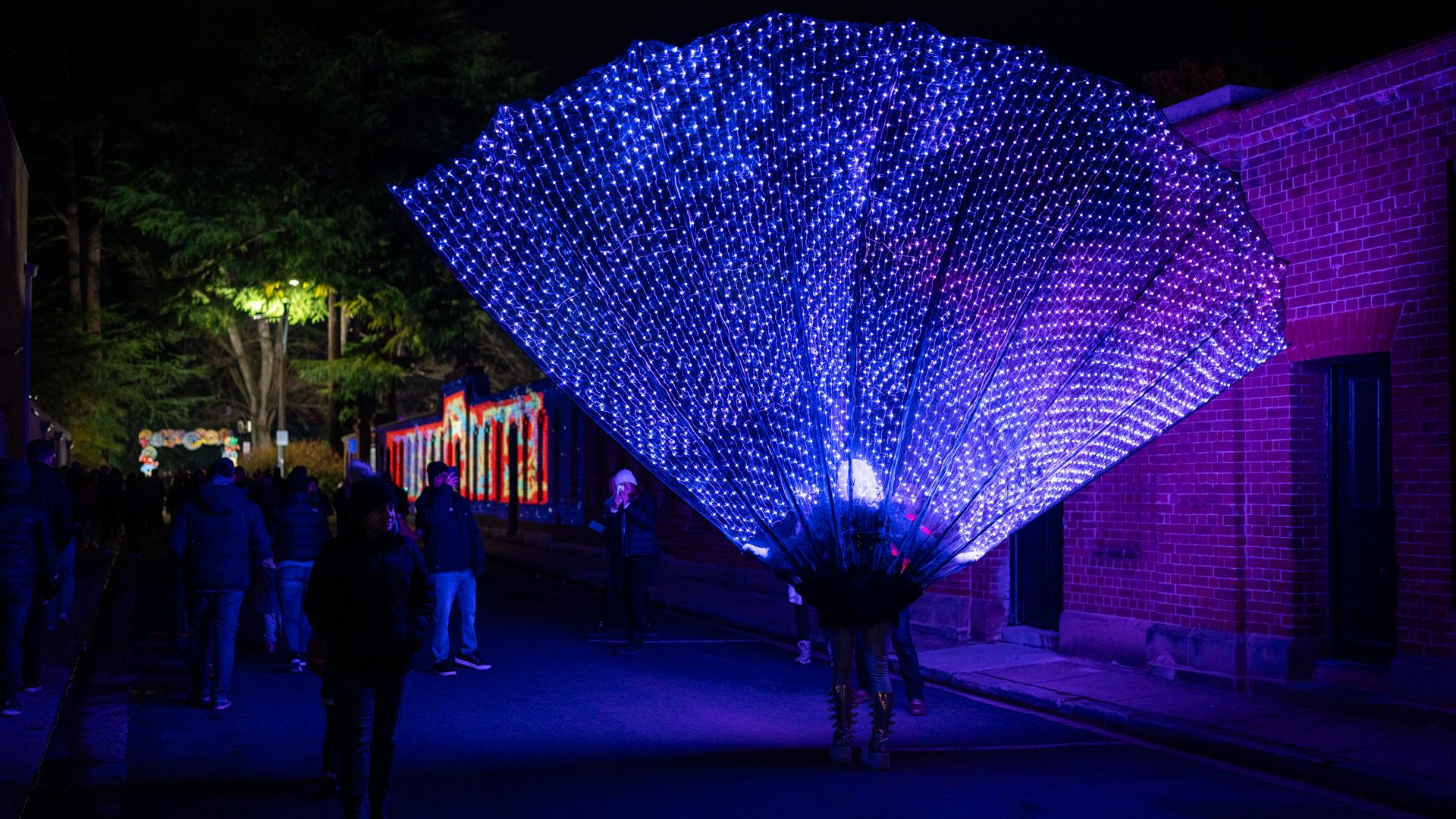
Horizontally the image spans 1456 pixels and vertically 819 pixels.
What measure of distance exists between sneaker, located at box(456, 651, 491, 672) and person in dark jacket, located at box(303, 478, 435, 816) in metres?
6.14

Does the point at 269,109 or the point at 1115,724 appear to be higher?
the point at 269,109

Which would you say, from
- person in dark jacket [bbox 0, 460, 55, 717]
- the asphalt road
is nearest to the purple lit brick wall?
the asphalt road

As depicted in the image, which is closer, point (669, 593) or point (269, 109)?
point (669, 593)

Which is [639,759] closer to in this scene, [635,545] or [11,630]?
[11,630]

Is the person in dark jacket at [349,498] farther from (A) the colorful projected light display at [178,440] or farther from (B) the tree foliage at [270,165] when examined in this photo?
(A) the colorful projected light display at [178,440]

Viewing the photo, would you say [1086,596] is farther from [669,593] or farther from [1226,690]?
[669,593]

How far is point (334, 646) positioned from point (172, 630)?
362 inches

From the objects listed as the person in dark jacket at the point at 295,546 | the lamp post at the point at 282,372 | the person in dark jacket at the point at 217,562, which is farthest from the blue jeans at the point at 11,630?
the lamp post at the point at 282,372

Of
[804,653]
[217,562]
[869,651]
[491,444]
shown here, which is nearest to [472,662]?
[804,653]

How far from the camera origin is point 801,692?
11.1 m

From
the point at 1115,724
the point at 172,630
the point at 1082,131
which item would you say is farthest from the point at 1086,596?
the point at 172,630

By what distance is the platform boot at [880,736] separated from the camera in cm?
793

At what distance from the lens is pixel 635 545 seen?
44.4ft

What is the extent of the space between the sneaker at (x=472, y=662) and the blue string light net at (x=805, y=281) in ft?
17.7
